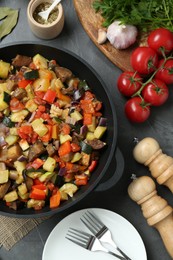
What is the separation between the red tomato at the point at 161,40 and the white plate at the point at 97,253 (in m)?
0.96

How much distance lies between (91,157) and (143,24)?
840mm

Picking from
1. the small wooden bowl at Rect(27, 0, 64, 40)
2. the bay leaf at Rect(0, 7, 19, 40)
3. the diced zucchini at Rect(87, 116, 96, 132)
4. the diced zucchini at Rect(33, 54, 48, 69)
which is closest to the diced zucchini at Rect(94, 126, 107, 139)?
the diced zucchini at Rect(87, 116, 96, 132)

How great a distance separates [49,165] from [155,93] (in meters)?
0.72

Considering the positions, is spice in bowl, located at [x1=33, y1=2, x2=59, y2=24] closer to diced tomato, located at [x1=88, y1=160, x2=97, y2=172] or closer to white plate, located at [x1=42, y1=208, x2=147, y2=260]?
diced tomato, located at [x1=88, y1=160, x2=97, y2=172]

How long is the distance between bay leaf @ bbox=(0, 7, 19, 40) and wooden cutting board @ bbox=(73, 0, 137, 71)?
378 mm

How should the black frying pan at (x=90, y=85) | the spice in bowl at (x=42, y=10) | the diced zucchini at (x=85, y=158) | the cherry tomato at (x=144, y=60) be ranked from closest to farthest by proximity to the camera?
1. the black frying pan at (x=90, y=85)
2. the diced zucchini at (x=85, y=158)
3. the cherry tomato at (x=144, y=60)
4. the spice in bowl at (x=42, y=10)

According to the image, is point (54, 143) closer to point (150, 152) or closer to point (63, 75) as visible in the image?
point (63, 75)

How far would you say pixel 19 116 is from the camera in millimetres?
2164

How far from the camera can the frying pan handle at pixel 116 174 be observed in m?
2.36

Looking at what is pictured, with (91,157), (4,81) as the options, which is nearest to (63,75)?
(4,81)

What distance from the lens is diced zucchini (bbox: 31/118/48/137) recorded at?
2129 millimetres

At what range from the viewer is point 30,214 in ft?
6.75

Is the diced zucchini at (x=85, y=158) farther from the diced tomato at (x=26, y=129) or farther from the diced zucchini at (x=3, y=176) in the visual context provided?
the diced zucchini at (x=3, y=176)

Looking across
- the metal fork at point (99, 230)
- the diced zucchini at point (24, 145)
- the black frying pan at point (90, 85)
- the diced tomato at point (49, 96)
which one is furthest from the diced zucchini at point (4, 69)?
the metal fork at point (99, 230)
